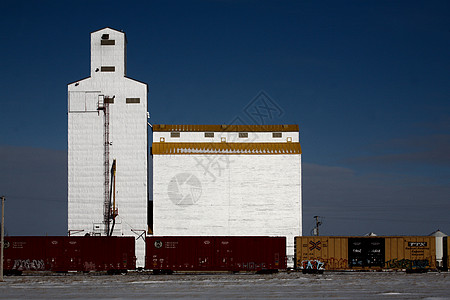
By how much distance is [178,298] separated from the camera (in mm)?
30953

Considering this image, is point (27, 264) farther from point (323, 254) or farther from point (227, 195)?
point (323, 254)

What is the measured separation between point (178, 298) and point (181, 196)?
32.3 metres

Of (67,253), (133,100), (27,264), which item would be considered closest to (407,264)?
(67,253)

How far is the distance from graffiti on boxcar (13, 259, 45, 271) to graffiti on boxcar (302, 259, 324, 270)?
76.3ft

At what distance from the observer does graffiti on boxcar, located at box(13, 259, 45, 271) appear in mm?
48375

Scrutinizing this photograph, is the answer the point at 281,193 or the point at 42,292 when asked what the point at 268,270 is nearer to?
the point at 281,193

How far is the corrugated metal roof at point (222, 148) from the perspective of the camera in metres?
64.0

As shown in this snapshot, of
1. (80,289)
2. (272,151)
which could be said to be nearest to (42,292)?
(80,289)

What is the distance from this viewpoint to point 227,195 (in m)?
63.6

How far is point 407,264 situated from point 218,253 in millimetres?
17797

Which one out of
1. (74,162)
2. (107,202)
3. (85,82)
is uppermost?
(85,82)

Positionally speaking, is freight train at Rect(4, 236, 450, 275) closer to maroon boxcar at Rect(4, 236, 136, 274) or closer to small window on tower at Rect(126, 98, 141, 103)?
maroon boxcar at Rect(4, 236, 136, 274)

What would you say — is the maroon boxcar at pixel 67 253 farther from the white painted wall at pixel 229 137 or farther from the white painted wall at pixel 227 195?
the white painted wall at pixel 229 137

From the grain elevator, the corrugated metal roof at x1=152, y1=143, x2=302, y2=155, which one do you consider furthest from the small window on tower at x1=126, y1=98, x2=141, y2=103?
the corrugated metal roof at x1=152, y1=143, x2=302, y2=155
